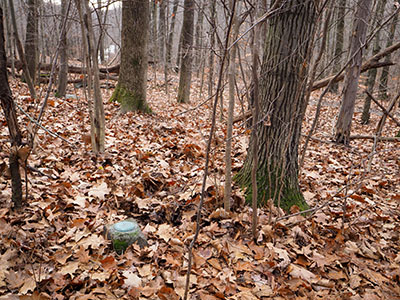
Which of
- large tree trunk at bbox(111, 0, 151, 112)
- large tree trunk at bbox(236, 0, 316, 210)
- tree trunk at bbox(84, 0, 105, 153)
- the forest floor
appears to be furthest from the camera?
large tree trunk at bbox(111, 0, 151, 112)

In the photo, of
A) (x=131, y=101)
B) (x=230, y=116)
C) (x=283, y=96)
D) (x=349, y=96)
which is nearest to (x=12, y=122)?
(x=230, y=116)

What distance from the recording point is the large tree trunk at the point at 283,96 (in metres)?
2.71

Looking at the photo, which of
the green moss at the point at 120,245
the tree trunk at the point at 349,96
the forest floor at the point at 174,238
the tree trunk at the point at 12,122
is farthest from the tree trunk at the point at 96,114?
the tree trunk at the point at 349,96

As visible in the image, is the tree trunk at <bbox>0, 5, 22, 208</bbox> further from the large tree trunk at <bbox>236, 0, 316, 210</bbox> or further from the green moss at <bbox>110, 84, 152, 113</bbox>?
the green moss at <bbox>110, 84, 152, 113</bbox>

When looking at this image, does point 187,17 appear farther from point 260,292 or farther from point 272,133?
point 260,292

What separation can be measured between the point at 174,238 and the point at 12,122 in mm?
1704

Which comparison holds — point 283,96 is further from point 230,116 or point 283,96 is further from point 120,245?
point 120,245

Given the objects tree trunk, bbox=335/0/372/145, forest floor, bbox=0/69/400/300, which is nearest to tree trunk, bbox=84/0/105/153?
forest floor, bbox=0/69/400/300

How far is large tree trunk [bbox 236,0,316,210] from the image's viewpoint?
2.71 metres

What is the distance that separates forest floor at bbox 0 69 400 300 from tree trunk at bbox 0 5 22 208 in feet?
0.65

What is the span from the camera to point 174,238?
252 centimetres

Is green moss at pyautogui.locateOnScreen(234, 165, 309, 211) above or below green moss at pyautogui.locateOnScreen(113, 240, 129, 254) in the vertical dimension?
above

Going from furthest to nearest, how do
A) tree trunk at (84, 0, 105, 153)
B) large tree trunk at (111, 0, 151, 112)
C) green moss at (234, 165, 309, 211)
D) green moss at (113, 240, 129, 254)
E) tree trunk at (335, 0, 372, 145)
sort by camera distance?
large tree trunk at (111, 0, 151, 112) < tree trunk at (335, 0, 372, 145) < tree trunk at (84, 0, 105, 153) < green moss at (234, 165, 309, 211) < green moss at (113, 240, 129, 254)

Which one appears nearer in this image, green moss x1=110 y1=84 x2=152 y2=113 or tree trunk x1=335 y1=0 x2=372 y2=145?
tree trunk x1=335 y1=0 x2=372 y2=145
